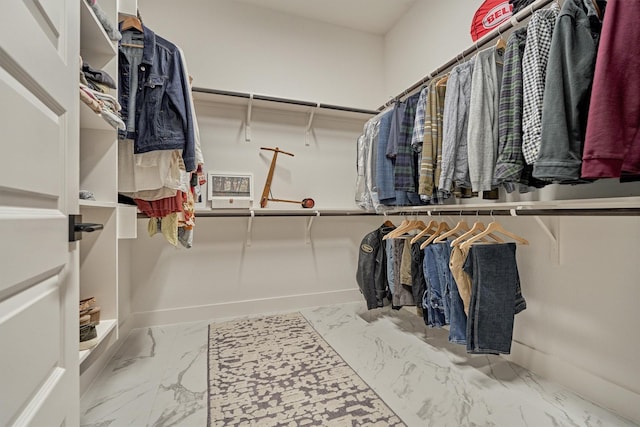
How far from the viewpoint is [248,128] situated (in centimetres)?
243

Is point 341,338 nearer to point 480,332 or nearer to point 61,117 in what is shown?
point 480,332

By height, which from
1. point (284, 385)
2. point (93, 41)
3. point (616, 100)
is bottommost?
point (284, 385)

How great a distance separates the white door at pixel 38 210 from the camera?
0.42 metres

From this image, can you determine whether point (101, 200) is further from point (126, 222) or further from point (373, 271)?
point (373, 271)

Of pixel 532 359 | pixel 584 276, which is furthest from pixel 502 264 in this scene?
pixel 532 359

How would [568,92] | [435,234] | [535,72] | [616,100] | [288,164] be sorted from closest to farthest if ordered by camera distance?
[616,100] → [568,92] → [535,72] → [435,234] → [288,164]

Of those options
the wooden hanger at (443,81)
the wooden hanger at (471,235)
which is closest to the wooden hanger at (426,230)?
the wooden hanger at (471,235)

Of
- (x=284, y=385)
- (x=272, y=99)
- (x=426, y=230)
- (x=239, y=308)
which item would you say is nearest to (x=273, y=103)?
(x=272, y=99)

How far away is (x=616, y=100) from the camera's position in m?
0.84

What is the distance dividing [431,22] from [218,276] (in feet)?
9.02

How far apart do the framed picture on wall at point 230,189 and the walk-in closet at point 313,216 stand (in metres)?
0.02

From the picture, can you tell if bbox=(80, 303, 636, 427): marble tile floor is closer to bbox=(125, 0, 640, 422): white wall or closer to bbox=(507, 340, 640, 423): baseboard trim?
bbox=(507, 340, 640, 423): baseboard trim

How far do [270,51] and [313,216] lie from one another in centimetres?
154

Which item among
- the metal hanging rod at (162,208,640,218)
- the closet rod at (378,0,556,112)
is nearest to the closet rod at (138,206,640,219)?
the metal hanging rod at (162,208,640,218)
